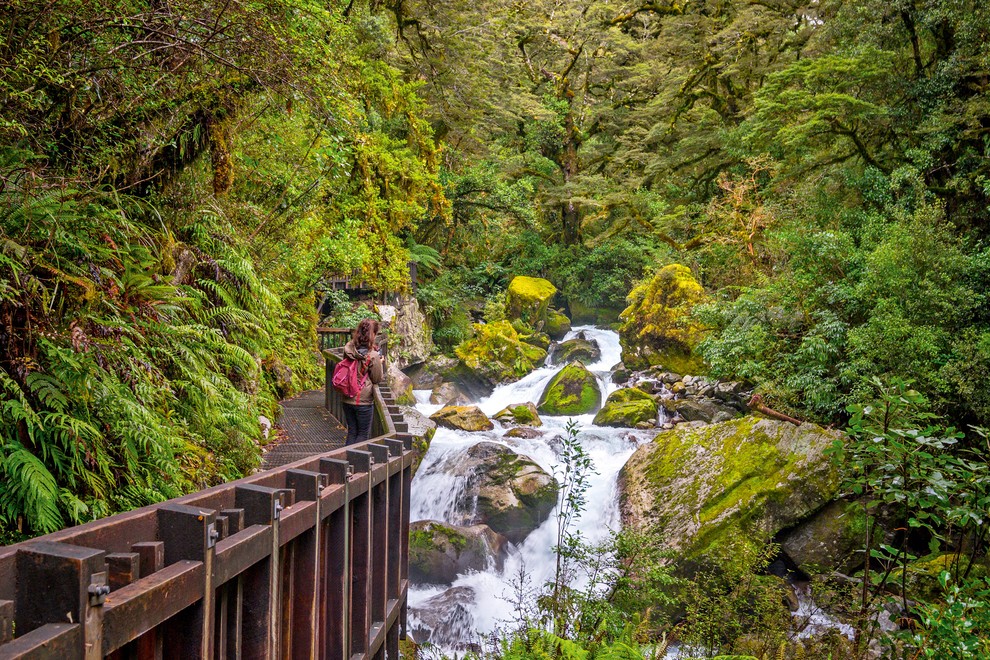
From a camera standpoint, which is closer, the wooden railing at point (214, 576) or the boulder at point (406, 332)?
the wooden railing at point (214, 576)

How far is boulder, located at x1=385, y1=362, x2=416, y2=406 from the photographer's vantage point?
1760 centimetres

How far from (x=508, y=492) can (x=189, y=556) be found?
1015cm

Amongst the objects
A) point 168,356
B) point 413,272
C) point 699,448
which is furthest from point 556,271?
point 168,356

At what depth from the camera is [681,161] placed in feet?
81.8

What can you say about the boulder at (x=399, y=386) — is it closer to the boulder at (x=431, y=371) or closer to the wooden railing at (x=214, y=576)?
the boulder at (x=431, y=371)

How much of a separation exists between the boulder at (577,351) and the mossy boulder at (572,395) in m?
3.86

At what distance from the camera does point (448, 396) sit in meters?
20.2

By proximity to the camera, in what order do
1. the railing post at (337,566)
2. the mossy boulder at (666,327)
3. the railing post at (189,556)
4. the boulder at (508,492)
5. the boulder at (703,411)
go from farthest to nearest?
the mossy boulder at (666,327)
the boulder at (703,411)
the boulder at (508,492)
the railing post at (337,566)
the railing post at (189,556)

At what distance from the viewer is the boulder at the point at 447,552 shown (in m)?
10.6

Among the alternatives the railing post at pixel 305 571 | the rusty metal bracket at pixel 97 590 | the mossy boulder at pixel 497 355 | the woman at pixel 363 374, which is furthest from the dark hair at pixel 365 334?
the mossy boulder at pixel 497 355

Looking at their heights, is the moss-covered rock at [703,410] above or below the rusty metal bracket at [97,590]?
below

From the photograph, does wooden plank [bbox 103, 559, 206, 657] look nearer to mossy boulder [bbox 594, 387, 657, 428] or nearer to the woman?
the woman

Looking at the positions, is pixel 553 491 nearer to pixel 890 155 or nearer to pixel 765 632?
pixel 765 632

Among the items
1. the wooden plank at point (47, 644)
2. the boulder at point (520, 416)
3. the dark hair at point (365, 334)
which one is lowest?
the boulder at point (520, 416)
